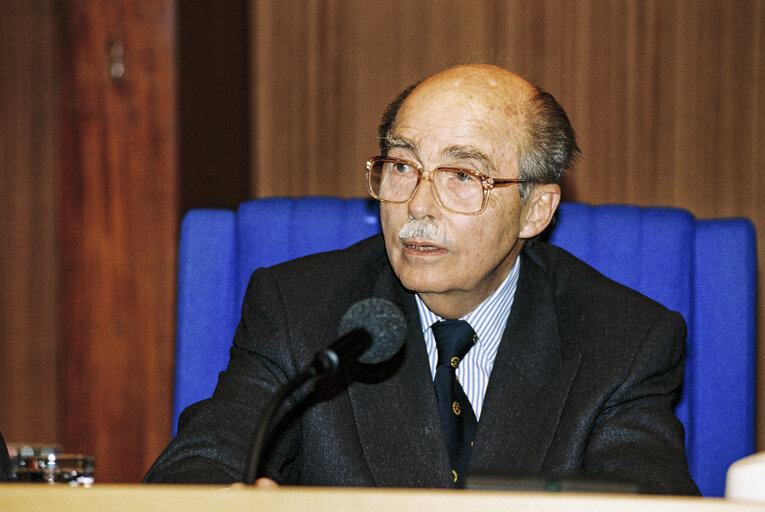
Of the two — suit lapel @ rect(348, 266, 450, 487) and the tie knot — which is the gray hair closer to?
the tie knot

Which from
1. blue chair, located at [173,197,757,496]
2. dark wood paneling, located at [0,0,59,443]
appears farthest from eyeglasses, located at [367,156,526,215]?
dark wood paneling, located at [0,0,59,443]

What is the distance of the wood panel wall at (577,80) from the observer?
325cm

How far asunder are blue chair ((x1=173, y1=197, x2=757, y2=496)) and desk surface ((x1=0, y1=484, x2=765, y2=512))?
104cm

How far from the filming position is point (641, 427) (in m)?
1.70

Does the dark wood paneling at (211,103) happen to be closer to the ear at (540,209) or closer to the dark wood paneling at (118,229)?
the dark wood paneling at (118,229)

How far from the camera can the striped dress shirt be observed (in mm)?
1932

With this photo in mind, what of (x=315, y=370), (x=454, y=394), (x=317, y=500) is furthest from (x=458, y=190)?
(x=317, y=500)

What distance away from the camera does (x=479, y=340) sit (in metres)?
1.97

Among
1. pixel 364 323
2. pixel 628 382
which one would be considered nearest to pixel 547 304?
pixel 628 382

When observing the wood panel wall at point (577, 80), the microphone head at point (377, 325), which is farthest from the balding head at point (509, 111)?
the wood panel wall at point (577, 80)

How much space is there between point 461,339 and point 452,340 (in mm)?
21

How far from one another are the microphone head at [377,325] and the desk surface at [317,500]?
15.0 inches

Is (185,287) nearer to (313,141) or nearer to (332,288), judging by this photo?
(332,288)

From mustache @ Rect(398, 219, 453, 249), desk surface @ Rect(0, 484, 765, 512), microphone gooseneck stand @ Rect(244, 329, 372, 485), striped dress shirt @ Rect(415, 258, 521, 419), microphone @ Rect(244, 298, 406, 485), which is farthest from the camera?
striped dress shirt @ Rect(415, 258, 521, 419)
